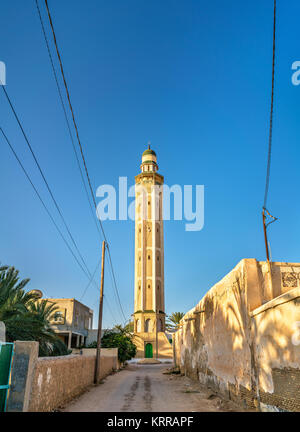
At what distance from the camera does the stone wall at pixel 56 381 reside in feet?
27.7

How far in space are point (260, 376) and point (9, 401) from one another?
6030 mm

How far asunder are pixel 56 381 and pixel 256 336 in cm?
588

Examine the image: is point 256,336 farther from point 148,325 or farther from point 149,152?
point 149,152

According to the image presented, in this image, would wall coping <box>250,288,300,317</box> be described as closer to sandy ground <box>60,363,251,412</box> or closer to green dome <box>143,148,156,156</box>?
sandy ground <box>60,363,251,412</box>

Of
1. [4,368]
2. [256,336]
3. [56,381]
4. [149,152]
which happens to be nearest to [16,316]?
[56,381]

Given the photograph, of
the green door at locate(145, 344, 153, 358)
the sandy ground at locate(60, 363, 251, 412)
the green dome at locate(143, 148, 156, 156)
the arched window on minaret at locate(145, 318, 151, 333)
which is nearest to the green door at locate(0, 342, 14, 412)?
the sandy ground at locate(60, 363, 251, 412)

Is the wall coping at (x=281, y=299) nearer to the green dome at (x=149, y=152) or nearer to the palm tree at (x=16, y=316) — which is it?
the palm tree at (x=16, y=316)

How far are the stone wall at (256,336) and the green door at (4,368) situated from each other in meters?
6.01

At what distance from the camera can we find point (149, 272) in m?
60.2

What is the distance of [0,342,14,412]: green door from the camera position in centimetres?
744

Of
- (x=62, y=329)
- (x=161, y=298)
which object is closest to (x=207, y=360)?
(x=62, y=329)

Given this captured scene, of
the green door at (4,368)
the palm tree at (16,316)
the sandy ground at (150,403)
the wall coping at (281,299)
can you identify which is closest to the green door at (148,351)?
the palm tree at (16,316)

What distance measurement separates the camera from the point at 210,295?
50.6 feet

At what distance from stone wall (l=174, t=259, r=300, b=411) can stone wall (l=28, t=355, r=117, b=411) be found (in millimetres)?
5407
